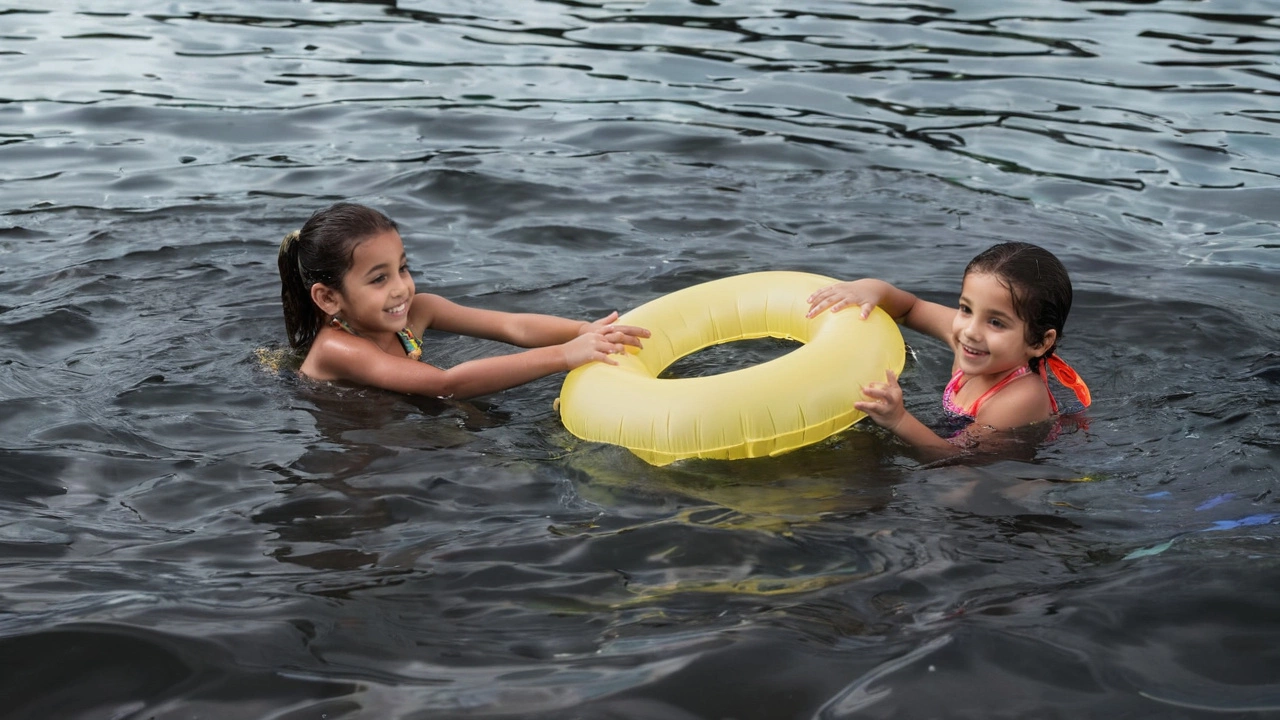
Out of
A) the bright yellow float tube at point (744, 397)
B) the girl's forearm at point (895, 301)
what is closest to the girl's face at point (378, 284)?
the bright yellow float tube at point (744, 397)

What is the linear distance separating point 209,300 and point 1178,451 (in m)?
4.74

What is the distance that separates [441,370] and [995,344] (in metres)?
2.22

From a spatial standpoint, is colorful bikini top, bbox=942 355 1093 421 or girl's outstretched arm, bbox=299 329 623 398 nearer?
colorful bikini top, bbox=942 355 1093 421

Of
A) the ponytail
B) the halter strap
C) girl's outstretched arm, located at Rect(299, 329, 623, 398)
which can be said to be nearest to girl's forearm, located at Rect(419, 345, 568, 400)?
girl's outstretched arm, located at Rect(299, 329, 623, 398)

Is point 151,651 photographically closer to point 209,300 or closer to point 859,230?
point 209,300

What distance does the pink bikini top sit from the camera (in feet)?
15.8

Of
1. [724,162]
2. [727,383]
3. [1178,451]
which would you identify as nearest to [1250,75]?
[724,162]

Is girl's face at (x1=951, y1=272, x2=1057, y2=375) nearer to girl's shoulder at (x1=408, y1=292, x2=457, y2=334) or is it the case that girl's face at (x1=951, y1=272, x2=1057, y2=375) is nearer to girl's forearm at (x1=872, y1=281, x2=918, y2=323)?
girl's forearm at (x1=872, y1=281, x2=918, y2=323)

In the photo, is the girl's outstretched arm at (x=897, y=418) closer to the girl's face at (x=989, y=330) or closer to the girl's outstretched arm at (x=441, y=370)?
the girl's face at (x=989, y=330)

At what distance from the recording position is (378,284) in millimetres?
5184

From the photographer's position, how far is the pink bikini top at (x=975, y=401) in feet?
15.8

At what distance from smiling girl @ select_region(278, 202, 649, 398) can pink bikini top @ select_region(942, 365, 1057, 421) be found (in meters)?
1.27

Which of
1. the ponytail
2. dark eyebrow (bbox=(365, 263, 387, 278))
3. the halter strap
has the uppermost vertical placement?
dark eyebrow (bbox=(365, 263, 387, 278))

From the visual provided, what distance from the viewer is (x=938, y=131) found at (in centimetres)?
950
